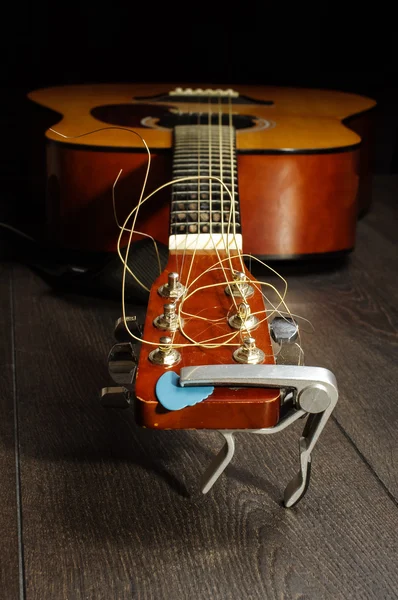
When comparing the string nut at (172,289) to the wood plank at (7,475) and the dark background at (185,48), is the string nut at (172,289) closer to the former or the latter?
the wood plank at (7,475)

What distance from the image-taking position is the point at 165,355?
0.53 m

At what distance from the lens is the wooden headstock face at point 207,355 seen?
50 cm

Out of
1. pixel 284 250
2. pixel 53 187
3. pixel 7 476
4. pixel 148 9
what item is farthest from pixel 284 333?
pixel 148 9

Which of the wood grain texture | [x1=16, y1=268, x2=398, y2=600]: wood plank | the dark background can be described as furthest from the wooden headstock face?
the dark background

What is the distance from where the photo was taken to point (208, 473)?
0.60 m

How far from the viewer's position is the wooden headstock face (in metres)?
0.50

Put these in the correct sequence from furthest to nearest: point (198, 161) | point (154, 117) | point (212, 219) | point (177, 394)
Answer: point (154, 117), point (198, 161), point (212, 219), point (177, 394)

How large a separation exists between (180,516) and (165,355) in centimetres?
18

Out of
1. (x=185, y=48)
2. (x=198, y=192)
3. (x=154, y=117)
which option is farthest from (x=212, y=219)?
(x=185, y=48)

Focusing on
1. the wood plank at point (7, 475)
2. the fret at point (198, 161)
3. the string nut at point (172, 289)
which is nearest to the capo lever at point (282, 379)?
the string nut at point (172, 289)

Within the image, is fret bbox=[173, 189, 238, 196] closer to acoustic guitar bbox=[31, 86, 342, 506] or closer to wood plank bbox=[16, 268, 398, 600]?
acoustic guitar bbox=[31, 86, 342, 506]

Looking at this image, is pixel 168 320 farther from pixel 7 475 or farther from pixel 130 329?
pixel 7 475

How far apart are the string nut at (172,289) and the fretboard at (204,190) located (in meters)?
0.09

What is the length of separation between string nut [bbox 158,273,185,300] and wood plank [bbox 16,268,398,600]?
19 centimetres
